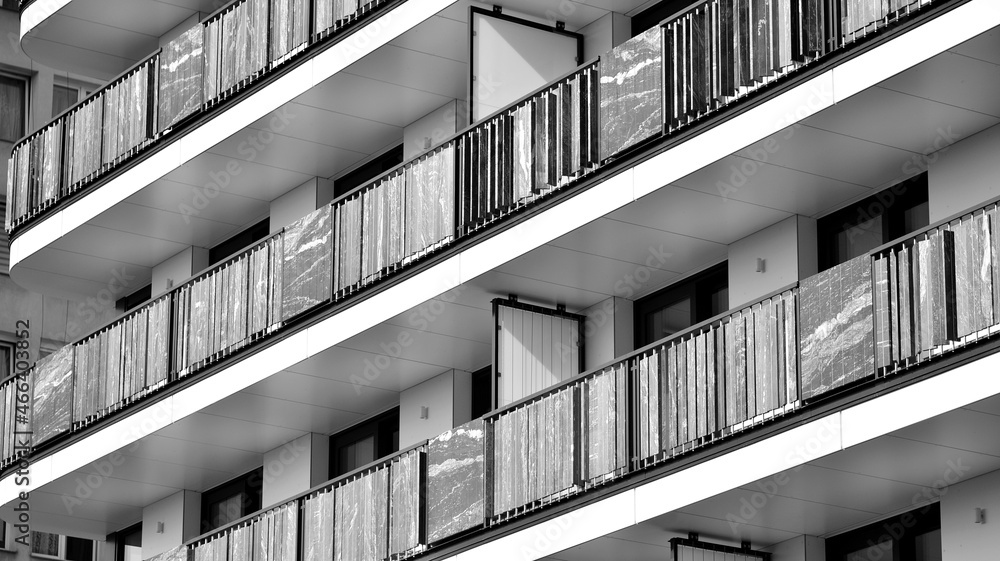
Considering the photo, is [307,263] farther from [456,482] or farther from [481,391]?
[456,482]

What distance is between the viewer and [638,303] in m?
26.6

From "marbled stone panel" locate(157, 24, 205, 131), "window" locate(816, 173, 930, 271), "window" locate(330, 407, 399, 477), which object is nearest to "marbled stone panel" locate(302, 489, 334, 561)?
"window" locate(330, 407, 399, 477)

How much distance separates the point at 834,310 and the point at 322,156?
35.3 feet

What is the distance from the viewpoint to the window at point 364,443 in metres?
29.9

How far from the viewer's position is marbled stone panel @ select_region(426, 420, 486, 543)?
2548 centimetres

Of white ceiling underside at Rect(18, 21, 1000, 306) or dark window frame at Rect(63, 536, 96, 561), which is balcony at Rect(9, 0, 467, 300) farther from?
dark window frame at Rect(63, 536, 96, 561)

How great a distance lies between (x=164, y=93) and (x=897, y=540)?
13162 millimetres

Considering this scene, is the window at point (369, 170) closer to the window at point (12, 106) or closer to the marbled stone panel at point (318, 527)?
the marbled stone panel at point (318, 527)

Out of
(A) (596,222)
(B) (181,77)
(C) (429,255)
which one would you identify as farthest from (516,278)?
(B) (181,77)

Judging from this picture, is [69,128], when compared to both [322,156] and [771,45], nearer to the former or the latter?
[322,156]

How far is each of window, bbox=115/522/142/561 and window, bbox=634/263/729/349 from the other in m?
11.0

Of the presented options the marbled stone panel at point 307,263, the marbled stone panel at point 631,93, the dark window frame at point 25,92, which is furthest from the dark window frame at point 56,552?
the marbled stone panel at point 631,93

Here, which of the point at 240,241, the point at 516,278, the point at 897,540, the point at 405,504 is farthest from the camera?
the point at 240,241

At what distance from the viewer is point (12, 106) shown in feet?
150
